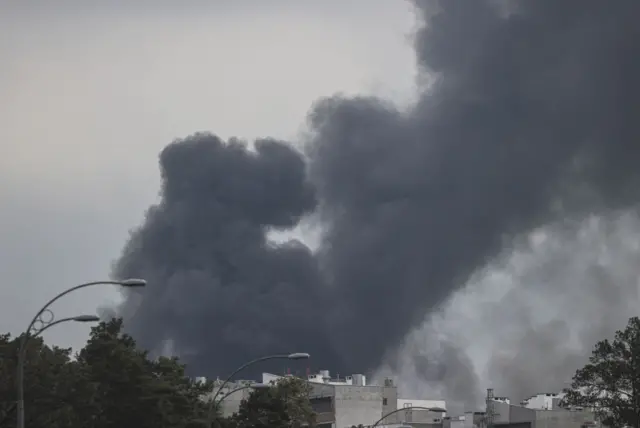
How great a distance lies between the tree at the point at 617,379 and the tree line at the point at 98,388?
3583 centimetres

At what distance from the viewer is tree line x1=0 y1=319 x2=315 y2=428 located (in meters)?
70.8

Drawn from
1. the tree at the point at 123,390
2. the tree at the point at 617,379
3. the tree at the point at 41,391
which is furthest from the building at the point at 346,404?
the tree at the point at 41,391

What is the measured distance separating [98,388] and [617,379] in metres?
54.0

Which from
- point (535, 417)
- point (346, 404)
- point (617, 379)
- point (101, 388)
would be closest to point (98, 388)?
point (101, 388)

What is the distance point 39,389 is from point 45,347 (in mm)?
13423

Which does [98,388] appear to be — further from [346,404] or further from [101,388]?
[346,404]

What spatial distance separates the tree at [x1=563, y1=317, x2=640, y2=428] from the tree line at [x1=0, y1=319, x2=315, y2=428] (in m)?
35.8

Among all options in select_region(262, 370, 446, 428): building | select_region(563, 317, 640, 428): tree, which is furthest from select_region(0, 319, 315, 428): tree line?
select_region(262, 370, 446, 428): building

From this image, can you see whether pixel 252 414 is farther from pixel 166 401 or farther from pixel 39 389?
pixel 39 389

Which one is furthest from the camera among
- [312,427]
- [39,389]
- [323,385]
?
[323,385]

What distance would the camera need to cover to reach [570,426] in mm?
176125

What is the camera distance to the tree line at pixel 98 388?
70.8m

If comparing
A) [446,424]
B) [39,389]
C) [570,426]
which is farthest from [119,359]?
[446,424]

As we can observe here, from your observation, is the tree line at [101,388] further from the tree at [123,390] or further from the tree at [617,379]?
the tree at [617,379]
